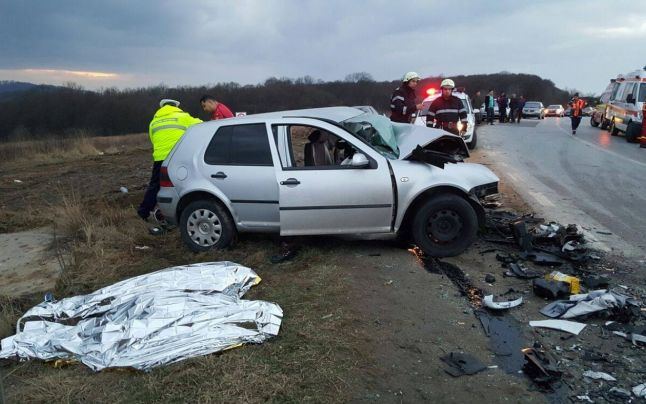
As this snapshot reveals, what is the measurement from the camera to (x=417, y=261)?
538 cm

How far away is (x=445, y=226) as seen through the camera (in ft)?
17.9

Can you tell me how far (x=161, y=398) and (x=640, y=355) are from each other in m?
3.28

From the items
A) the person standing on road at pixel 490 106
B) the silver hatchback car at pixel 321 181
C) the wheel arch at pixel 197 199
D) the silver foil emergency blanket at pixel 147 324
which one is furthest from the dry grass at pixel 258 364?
the person standing on road at pixel 490 106

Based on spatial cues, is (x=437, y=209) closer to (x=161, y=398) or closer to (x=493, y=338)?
(x=493, y=338)

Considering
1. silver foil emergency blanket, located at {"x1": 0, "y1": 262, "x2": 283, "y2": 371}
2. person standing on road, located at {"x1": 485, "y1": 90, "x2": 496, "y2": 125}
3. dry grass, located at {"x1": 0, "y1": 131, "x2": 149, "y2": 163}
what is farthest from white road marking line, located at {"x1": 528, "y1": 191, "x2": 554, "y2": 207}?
person standing on road, located at {"x1": 485, "y1": 90, "x2": 496, "y2": 125}

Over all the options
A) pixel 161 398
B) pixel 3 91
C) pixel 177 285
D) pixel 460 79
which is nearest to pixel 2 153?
pixel 177 285

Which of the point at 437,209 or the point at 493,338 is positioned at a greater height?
the point at 437,209

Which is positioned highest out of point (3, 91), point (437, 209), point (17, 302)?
point (3, 91)

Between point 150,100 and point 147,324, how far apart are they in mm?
86077

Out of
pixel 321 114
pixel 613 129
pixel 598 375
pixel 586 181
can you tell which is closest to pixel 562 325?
pixel 598 375

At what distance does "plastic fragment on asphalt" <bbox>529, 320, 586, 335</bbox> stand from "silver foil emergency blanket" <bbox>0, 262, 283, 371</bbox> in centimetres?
211

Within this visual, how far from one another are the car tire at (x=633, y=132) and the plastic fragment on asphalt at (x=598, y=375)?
15.5 m

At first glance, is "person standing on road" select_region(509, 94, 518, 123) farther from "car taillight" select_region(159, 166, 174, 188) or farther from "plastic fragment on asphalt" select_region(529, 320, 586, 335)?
"plastic fragment on asphalt" select_region(529, 320, 586, 335)

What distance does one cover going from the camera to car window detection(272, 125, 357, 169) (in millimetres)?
5715
